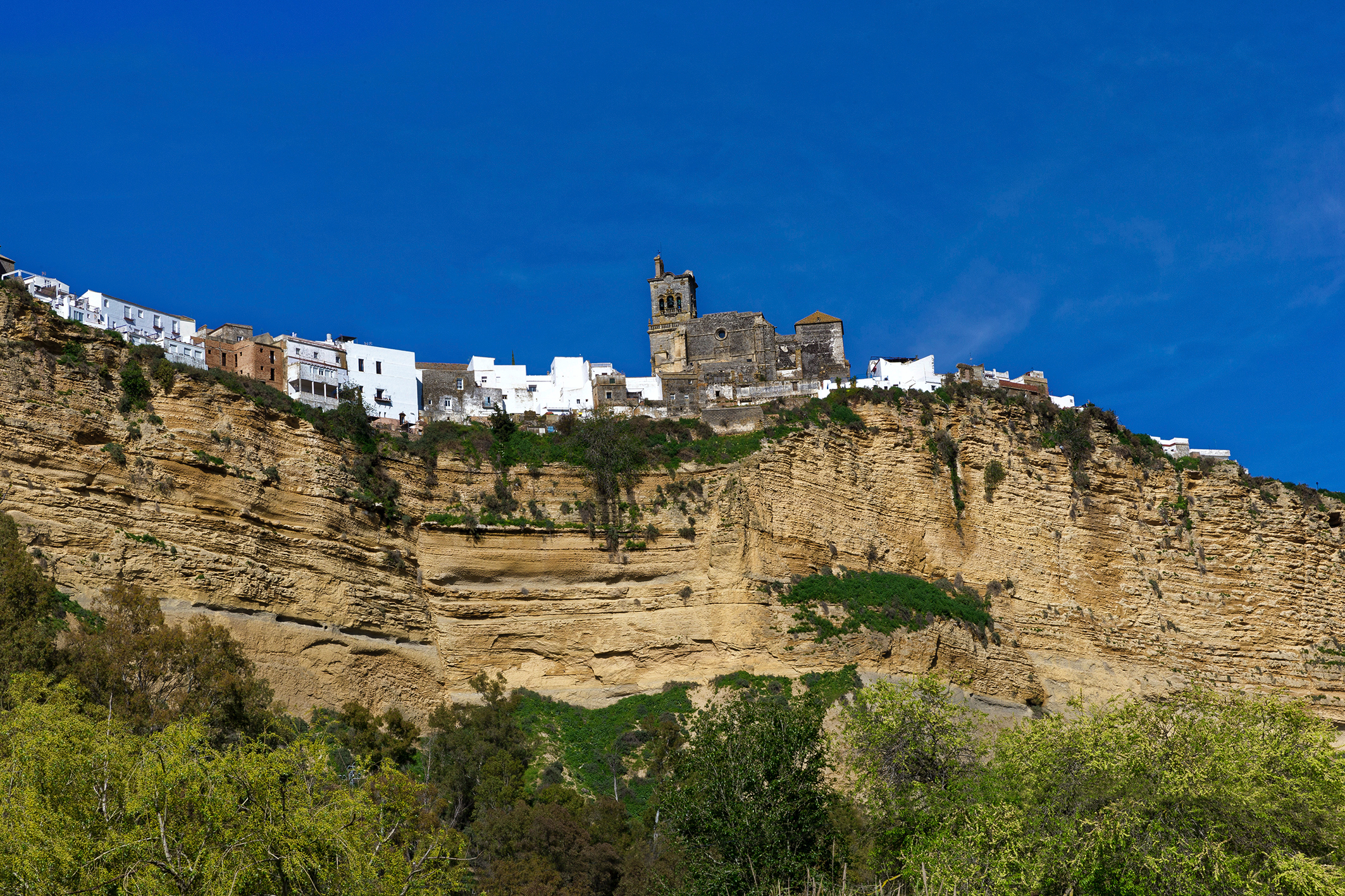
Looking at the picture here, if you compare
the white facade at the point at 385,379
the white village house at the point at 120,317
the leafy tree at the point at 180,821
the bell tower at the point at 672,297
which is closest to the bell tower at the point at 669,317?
the bell tower at the point at 672,297

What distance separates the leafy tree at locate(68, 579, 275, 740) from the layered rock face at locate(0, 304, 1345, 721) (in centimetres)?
217

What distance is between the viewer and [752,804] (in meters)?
25.1

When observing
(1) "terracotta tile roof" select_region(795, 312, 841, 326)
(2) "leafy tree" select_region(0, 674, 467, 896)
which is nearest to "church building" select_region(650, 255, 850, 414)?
(1) "terracotta tile roof" select_region(795, 312, 841, 326)

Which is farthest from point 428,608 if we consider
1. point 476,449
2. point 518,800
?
point 518,800

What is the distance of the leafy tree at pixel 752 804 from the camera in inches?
953

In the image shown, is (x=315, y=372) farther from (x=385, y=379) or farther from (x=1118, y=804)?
(x=1118, y=804)

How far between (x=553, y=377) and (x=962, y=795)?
3198 centimetres

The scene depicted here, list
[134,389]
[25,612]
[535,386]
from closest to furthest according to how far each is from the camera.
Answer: [25,612] → [134,389] → [535,386]

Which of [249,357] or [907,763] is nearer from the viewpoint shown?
[907,763]

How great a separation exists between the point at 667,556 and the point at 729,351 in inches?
690

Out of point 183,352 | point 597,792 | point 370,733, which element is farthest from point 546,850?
point 183,352

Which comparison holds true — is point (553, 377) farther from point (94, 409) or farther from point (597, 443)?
point (94, 409)

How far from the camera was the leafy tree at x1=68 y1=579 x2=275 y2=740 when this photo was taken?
26.7 meters

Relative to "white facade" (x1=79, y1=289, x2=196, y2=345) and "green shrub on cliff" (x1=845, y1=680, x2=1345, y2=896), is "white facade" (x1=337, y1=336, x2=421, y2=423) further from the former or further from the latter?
"green shrub on cliff" (x1=845, y1=680, x2=1345, y2=896)
